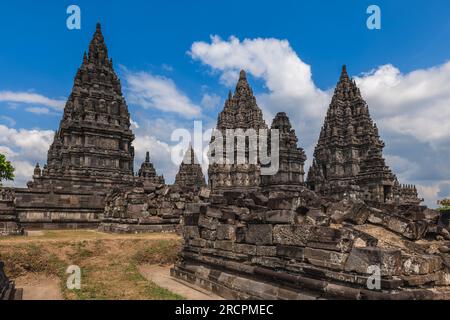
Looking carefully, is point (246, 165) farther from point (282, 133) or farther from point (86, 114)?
point (86, 114)

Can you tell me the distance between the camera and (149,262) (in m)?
11.6

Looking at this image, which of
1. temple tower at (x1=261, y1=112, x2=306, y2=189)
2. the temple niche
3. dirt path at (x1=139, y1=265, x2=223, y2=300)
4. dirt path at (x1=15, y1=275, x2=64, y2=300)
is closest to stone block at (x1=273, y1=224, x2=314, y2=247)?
dirt path at (x1=139, y1=265, x2=223, y2=300)

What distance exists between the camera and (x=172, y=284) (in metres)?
9.09

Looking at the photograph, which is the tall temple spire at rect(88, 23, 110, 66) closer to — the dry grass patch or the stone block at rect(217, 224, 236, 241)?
the dry grass patch

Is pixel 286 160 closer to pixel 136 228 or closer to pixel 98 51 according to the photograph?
pixel 136 228

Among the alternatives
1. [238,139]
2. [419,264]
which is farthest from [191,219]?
[238,139]

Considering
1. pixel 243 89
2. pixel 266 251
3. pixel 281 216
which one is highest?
pixel 243 89

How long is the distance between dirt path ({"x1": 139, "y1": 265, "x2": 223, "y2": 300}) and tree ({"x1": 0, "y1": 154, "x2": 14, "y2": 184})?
32.2 m

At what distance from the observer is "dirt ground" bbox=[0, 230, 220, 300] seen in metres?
7.73

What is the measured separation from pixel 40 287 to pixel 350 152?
49.7 metres

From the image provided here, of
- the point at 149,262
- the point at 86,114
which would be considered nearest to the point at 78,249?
the point at 149,262

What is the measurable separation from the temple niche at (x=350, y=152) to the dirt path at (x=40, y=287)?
39.0m

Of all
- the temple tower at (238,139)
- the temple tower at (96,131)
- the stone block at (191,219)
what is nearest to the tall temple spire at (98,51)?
the temple tower at (96,131)

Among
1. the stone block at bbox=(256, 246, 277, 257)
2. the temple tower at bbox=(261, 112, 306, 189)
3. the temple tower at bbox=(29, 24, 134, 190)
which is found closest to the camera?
the stone block at bbox=(256, 246, 277, 257)
